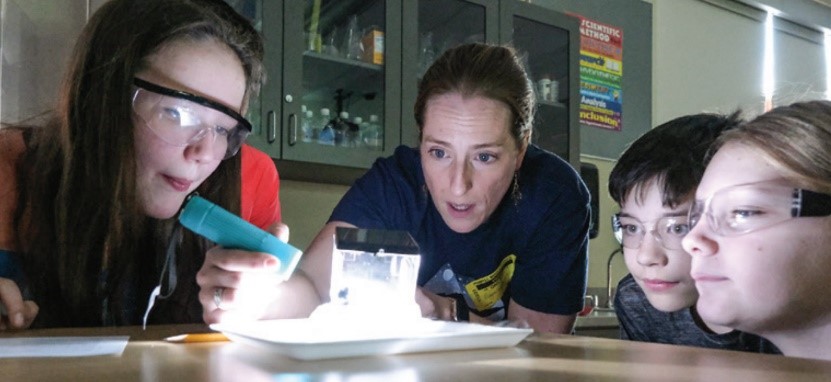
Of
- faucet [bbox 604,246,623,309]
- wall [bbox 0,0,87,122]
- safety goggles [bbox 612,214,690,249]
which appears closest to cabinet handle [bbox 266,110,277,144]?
wall [bbox 0,0,87,122]

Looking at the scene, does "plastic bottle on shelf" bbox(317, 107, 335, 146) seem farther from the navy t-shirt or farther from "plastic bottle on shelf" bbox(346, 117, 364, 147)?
the navy t-shirt

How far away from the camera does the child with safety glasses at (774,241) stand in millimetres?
914

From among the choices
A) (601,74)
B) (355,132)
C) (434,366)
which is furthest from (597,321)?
(434,366)

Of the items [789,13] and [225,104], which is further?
[789,13]

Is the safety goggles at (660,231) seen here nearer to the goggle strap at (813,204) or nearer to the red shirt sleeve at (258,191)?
the goggle strap at (813,204)

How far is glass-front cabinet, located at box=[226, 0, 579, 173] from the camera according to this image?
1.99 meters

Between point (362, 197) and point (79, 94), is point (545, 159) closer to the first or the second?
point (362, 197)

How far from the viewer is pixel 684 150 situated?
1290 mm

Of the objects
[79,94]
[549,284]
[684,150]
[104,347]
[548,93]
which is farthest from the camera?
[548,93]

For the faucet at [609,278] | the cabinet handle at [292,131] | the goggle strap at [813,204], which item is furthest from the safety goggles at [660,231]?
the faucet at [609,278]

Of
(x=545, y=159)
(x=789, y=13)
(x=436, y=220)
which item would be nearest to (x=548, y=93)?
(x=545, y=159)

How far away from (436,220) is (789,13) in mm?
3398

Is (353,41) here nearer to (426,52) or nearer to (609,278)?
(426,52)

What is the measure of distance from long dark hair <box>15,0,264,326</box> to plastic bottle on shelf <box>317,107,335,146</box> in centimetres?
99
